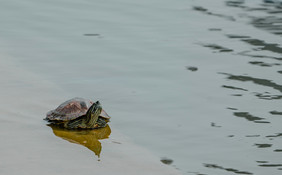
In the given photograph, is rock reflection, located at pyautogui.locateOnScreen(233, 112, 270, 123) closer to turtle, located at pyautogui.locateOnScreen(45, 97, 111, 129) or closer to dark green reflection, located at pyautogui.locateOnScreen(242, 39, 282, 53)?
turtle, located at pyautogui.locateOnScreen(45, 97, 111, 129)

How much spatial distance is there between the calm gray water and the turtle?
0.63ft

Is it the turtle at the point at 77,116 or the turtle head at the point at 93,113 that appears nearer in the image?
the turtle head at the point at 93,113

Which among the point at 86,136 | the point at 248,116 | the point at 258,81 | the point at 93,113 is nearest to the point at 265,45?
the point at 258,81

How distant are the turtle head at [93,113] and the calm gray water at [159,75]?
1.10ft

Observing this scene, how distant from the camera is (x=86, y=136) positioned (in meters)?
8.38

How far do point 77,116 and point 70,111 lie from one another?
115 mm

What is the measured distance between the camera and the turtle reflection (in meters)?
7.97

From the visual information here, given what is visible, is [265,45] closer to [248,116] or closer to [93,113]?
[248,116]

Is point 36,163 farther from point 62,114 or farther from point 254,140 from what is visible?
point 254,140

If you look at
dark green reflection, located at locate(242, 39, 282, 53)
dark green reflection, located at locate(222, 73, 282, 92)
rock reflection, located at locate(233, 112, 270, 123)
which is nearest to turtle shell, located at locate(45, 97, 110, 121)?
rock reflection, located at locate(233, 112, 270, 123)

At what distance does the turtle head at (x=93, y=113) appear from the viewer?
8.32 metres

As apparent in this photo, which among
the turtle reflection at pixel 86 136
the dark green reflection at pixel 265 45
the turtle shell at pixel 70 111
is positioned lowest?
the turtle reflection at pixel 86 136

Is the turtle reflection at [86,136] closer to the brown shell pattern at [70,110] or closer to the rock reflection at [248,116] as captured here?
the brown shell pattern at [70,110]

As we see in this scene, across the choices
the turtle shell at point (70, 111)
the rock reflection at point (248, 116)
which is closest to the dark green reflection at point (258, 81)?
the rock reflection at point (248, 116)
